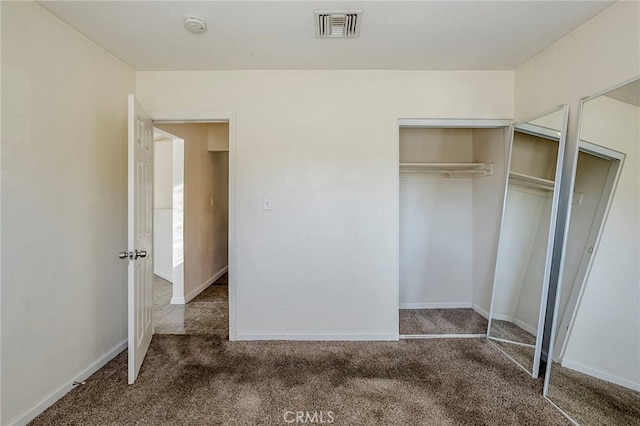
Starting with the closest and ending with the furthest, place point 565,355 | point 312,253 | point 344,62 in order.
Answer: point 565,355, point 344,62, point 312,253

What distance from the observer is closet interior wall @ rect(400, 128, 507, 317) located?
3662 mm

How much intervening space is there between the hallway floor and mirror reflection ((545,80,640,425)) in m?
2.62

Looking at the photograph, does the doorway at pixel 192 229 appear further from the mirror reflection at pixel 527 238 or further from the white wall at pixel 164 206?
the mirror reflection at pixel 527 238

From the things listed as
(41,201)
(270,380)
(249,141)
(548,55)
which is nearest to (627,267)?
(548,55)

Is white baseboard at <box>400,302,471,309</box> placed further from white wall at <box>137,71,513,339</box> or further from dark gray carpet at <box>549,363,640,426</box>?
dark gray carpet at <box>549,363,640,426</box>

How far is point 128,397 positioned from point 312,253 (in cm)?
163

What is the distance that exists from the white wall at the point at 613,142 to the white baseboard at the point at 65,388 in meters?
3.26

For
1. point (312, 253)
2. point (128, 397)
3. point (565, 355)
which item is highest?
point (312, 253)

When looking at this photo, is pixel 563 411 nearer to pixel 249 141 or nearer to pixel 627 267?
pixel 627 267

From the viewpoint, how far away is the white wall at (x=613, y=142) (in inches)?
66.0

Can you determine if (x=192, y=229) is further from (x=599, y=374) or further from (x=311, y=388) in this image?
(x=599, y=374)

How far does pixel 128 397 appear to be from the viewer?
1980 millimetres

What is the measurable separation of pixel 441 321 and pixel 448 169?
166 cm

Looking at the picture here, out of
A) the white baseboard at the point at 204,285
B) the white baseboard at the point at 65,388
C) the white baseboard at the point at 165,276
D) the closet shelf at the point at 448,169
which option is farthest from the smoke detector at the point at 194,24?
the white baseboard at the point at 165,276
